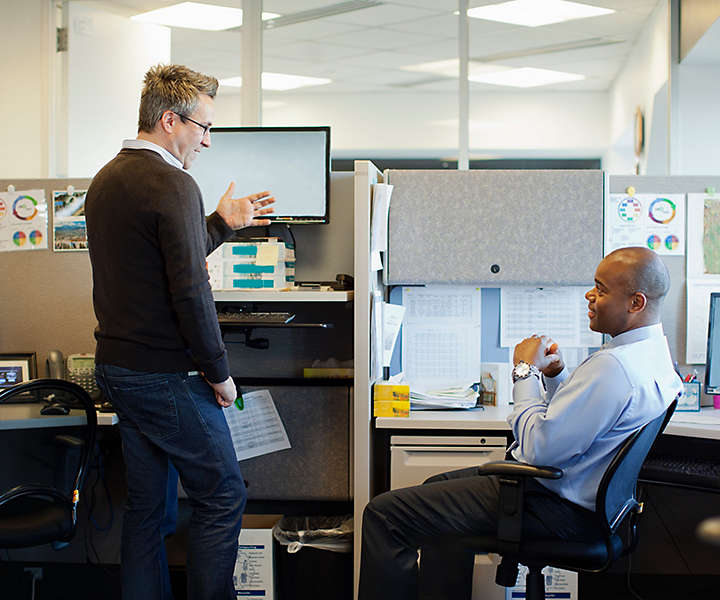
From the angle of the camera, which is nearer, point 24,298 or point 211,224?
point 211,224

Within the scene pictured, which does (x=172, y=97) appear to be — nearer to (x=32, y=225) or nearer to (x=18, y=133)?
(x=32, y=225)

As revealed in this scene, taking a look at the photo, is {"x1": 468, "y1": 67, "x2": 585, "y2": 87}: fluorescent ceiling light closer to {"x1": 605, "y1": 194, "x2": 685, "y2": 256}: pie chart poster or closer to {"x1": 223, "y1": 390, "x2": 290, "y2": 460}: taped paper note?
{"x1": 605, "y1": 194, "x2": 685, "y2": 256}: pie chart poster

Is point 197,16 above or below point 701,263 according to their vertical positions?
above

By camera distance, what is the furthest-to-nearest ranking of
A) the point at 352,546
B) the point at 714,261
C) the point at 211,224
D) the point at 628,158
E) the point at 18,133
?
1. the point at 628,158
2. the point at 18,133
3. the point at 714,261
4. the point at 352,546
5. the point at 211,224

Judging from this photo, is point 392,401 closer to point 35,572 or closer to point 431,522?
point 431,522

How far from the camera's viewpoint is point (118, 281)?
1621mm

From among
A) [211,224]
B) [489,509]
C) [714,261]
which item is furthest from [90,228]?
[714,261]

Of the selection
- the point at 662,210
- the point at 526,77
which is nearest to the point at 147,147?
the point at 662,210

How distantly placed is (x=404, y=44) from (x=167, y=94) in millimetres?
3997

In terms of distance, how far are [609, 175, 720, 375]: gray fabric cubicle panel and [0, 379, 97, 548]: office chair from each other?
5.23 ft

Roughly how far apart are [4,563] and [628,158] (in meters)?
5.03

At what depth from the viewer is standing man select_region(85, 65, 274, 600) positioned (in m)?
1.59

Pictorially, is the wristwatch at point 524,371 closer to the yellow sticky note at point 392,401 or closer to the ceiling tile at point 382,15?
the yellow sticky note at point 392,401

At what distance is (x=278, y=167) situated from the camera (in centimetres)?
225
